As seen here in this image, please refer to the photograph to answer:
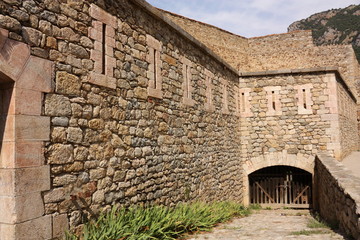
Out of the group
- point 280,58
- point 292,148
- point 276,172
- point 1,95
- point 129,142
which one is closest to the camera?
point 1,95

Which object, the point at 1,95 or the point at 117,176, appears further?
the point at 117,176

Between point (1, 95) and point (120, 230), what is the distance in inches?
84.0

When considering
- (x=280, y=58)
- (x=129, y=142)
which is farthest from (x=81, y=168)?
(x=280, y=58)

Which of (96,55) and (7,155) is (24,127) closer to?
(7,155)

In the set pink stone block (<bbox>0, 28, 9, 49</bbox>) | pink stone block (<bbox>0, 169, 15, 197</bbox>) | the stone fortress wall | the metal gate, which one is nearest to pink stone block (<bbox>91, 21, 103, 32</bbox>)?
the stone fortress wall

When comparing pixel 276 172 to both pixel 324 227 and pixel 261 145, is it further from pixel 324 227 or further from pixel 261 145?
pixel 324 227

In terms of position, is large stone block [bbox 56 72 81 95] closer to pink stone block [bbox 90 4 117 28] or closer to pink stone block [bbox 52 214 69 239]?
pink stone block [bbox 90 4 117 28]

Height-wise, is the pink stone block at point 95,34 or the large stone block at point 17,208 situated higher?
the pink stone block at point 95,34

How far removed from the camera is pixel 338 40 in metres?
52.2

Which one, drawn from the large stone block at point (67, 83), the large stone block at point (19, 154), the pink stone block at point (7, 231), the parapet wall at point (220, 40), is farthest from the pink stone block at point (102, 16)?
the parapet wall at point (220, 40)

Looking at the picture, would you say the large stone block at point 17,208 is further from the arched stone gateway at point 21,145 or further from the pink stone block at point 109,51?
the pink stone block at point 109,51

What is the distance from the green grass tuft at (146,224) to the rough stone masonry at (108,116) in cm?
19

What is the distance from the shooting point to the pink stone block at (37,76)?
143 inches

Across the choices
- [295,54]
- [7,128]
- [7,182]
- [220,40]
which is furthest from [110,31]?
[295,54]
